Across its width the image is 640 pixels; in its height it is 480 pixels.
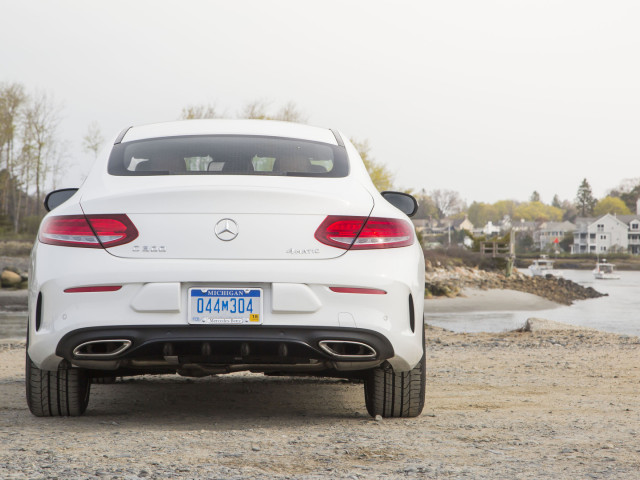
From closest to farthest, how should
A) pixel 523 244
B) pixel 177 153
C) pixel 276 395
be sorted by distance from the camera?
1. pixel 177 153
2. pixel 276 395
3. pixel 523 244

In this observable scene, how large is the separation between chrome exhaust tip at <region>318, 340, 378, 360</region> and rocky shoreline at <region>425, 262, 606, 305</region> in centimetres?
4978

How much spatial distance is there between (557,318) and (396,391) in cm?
3684

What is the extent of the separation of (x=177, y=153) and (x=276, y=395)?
7.15 ft

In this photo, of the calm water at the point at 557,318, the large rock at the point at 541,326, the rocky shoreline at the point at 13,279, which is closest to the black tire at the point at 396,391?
the large rock at the point at 541,326

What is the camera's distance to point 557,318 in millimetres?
39750

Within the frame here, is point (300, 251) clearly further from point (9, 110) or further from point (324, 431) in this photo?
point (9, 110)

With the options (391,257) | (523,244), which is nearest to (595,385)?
(391,257)

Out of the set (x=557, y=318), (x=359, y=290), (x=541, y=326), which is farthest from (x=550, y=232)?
(x=359, y=290)

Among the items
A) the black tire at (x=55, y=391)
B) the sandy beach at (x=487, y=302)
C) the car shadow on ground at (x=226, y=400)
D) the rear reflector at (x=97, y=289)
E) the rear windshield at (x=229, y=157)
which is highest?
the rear windshield at (x=229, y=157)

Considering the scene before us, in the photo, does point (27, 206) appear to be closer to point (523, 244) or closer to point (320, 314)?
point (320, 314)

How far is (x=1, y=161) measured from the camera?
6300 centimetres

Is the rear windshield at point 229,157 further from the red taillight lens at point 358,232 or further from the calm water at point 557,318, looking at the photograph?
the calm water at point 557,318

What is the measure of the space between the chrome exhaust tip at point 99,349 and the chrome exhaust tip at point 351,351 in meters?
1.04

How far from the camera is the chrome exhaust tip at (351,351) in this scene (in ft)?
13.6
